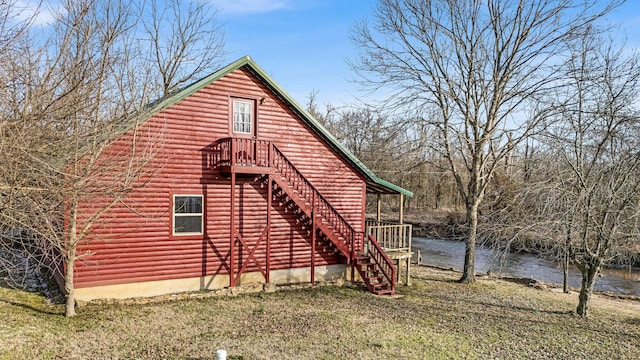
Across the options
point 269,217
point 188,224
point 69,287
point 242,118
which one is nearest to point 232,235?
point 269,217

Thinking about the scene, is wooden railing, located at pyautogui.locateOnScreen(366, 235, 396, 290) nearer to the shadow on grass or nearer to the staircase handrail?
the staircase handrail

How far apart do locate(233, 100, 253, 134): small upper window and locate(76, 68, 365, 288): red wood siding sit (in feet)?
0.89

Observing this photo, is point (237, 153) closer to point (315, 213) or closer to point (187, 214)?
point (187, 214)

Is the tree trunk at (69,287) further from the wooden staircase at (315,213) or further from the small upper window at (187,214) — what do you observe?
the wooden staircase at (315,213)

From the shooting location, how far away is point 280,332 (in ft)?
30.5

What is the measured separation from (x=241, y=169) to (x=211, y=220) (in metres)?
1.87

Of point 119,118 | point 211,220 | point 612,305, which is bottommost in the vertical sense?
point 612,305

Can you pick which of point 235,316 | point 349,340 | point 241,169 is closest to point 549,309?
point 349,340

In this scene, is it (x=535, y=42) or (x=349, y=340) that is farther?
(x=535, y=42)

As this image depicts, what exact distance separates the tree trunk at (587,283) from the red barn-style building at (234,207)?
5.30 meters

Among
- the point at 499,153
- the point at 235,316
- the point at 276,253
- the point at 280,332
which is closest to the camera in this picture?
the point at 280,332

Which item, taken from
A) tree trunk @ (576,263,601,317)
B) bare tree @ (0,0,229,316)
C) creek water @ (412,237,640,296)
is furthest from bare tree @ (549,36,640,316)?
bare tree @ (0,0,229,316)

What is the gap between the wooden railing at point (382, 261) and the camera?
528 inches

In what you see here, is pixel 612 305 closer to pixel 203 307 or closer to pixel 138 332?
pixel 203 307
